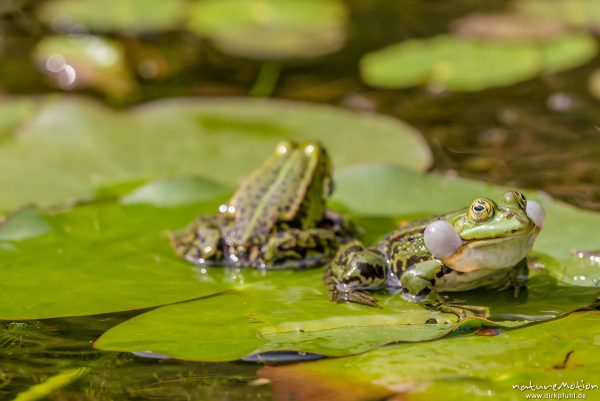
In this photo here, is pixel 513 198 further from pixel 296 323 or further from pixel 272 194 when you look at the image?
pixel 272 194

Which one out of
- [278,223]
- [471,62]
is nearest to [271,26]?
[471,62]

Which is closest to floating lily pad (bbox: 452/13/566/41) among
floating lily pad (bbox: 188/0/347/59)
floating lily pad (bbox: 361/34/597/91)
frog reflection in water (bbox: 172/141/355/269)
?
floating lily pad (bbox: 361/34/597/91)

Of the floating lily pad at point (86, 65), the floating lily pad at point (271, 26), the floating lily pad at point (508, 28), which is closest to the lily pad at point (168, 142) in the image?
the floating lily pad at point (86, 65)

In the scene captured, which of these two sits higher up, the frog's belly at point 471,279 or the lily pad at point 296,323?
the frog's belly at point 471,279

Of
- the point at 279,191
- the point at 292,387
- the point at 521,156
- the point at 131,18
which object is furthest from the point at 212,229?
the point at 131,18

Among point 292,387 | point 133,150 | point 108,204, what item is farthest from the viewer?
point 133,150

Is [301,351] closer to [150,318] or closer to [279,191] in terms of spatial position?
[150,318]

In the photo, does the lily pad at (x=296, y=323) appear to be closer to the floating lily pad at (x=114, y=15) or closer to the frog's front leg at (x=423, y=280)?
the frog's front leg at (x=423, y=280)
